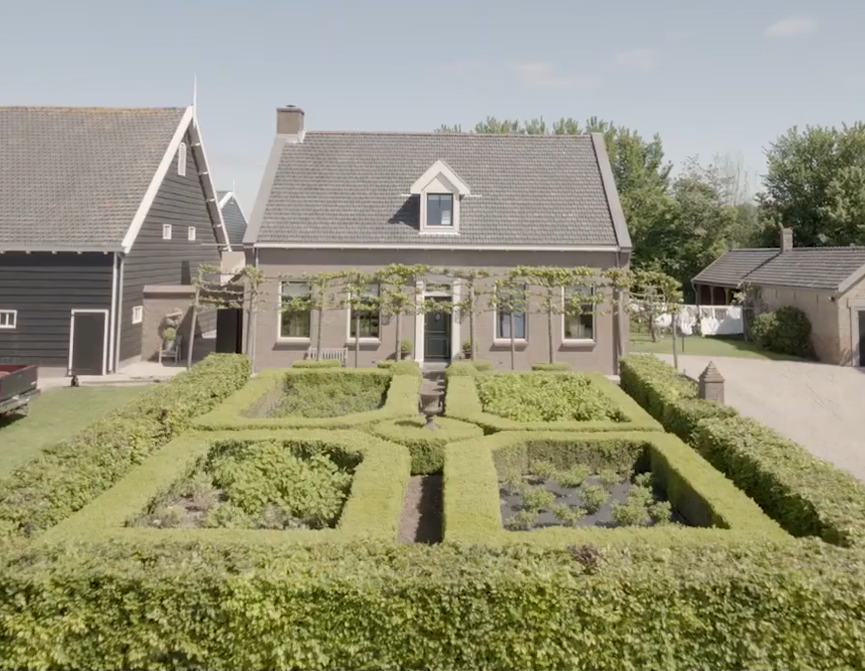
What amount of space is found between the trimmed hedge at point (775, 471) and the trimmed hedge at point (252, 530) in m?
4.93

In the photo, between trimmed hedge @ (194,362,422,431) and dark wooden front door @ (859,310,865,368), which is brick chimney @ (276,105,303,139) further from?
dark wooden front door @ (859,310,865,368)

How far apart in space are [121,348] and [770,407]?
21.4 meters

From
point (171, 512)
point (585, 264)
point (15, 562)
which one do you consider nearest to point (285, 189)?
point (585, 264)

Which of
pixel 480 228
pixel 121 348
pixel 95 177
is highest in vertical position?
pixel 95 177

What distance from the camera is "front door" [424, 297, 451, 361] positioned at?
22.8 metres

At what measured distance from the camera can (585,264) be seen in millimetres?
22328

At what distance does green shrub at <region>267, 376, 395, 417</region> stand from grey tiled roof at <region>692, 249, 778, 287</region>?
89.6ft

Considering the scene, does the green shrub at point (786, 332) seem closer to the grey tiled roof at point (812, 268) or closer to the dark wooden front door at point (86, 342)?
the grey tiled roof at point (812, 268)

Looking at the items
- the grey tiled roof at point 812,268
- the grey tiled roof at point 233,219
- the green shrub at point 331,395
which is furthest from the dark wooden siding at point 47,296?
the grey tiled roof at point 812,268

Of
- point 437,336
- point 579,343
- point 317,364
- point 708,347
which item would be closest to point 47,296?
point 317,364

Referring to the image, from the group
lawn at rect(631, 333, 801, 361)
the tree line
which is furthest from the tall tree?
lawn at rect(631, 333, 801, 361)

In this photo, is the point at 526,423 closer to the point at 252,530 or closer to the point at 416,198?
the point at 252,530

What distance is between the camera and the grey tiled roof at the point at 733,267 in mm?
36469

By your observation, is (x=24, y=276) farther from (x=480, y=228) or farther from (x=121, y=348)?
(x=480, y=228)
